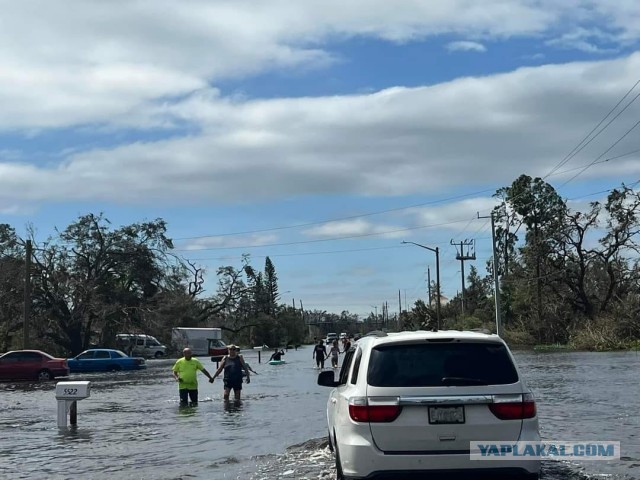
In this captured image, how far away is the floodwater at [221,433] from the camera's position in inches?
437

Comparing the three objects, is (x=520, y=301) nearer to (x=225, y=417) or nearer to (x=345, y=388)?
(x=225, y=417)

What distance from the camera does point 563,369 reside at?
3231cm

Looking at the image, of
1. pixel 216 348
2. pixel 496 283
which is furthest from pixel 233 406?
pixel 216 348

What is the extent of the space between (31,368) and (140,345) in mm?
31992

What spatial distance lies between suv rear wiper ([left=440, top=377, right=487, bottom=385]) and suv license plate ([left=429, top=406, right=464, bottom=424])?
23cm

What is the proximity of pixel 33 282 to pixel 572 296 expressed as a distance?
39880 millimetres

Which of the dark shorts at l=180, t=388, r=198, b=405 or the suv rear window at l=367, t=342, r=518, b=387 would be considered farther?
the dark shorts at l=180, t=388, r=198, b=405

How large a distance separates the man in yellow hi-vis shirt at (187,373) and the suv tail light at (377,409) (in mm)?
12571

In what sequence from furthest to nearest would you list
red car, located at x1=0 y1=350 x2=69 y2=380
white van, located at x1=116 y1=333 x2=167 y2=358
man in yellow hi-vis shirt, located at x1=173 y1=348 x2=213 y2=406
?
white van, located at x1=116 y1=333 x2=167 y2=358 < red car, located at x1=0 y1=350 x2=69 y2=380 < man in yellow hi-vis shirt, located at x1=173 y1=348 x2=213 y2=406

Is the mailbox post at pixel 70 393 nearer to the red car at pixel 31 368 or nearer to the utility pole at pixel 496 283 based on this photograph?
the red car at pixel 31 368

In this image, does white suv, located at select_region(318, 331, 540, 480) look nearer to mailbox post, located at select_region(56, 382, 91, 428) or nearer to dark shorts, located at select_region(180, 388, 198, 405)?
mailbox post, located at select_region(56, 382, 91, 428)

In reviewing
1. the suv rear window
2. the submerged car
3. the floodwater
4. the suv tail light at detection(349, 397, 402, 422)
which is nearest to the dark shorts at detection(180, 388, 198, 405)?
the floodwater

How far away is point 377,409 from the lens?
7.46 metres

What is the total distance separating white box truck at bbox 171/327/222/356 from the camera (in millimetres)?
72125
